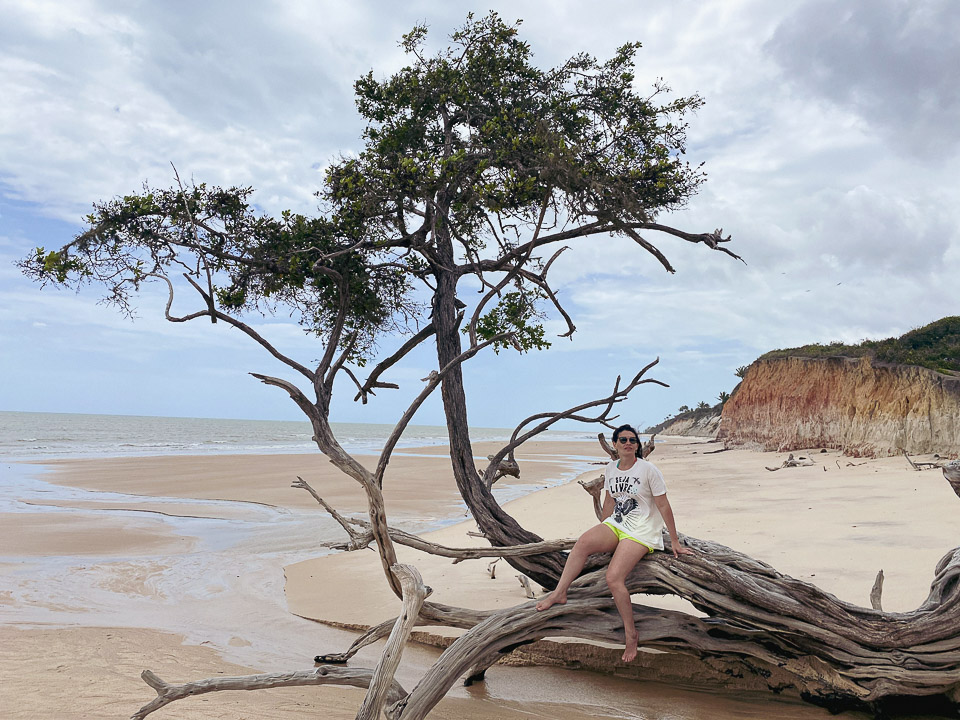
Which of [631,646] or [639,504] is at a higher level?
[639,504]

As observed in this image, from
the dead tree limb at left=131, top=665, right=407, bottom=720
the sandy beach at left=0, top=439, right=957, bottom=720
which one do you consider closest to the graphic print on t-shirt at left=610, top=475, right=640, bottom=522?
the sandy beach at left=0, top=439, right=957, bottom=720

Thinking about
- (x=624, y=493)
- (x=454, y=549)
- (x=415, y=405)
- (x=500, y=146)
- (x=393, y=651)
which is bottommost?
(x=393, y=651)

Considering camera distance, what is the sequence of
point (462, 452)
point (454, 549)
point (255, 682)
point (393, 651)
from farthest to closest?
point (462, 452) → point (454, 549) → point (255, 682) → point (393, 651)

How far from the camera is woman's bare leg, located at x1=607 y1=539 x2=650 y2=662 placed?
4789 mm

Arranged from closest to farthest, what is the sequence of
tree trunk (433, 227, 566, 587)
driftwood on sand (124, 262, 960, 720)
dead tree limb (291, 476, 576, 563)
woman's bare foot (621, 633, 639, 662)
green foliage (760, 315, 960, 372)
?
1. driftwood on sand (124, 262, 960, 720)
2. woman's bare foot (621, 633, 639, 662)
3. dead tree limb (291, 476, 576, 563)
4. tree trunk (433, 227, 566, 587)
5. green foliage (760, 315, 960, 372)

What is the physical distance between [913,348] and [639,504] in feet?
95.1

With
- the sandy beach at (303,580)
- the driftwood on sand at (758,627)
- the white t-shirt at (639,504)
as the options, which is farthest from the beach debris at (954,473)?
the white t-shirt at (639,504)

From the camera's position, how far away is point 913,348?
28.3m

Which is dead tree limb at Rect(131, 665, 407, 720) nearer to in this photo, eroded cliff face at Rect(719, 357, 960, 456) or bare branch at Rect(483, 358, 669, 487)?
bare branch at Rect(483, 358, 669, 487)

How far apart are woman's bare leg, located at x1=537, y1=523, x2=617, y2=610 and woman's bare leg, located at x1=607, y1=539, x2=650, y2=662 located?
0.11 meters

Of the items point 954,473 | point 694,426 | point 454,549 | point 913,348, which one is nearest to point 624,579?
point 454,549

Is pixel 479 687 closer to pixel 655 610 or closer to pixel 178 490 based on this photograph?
pixel 655 610

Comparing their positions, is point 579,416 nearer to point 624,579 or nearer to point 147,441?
point 624,579

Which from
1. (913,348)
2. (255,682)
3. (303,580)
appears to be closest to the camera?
(255,682)
